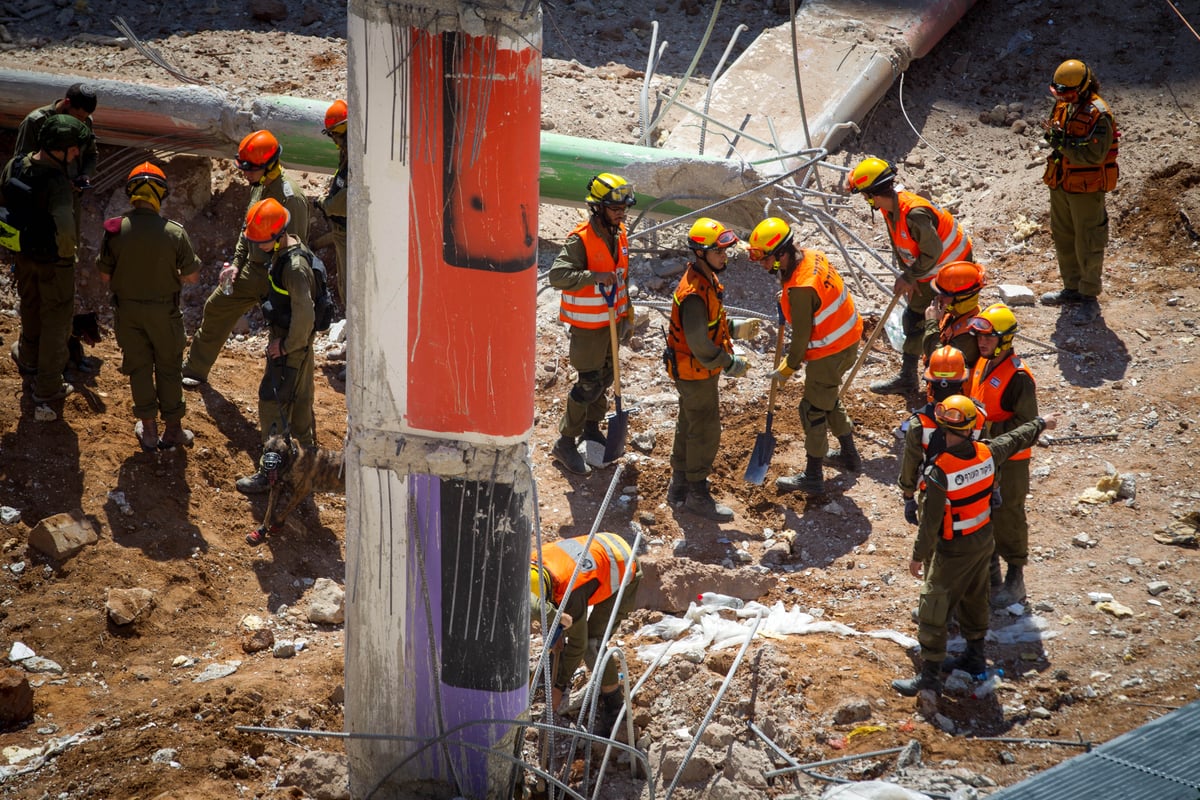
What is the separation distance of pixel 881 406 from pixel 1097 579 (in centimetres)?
221

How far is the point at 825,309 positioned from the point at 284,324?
3.20 m

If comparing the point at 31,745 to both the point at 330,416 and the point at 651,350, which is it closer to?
the point at 330,416

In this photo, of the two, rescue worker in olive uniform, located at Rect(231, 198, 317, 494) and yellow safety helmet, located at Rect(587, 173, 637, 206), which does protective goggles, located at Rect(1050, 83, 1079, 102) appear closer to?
yellow safety helmet, located at Rect(587, 173, 637, 206)

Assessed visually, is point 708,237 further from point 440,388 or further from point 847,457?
point 440,388

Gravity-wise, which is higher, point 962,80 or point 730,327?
point 962,80

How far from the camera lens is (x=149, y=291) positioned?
6.52 meters

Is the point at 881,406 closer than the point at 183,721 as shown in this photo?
No

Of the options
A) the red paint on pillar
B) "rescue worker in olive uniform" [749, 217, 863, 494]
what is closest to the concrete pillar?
the red paint on pillar

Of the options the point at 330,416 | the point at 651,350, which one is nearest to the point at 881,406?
the point at 651,350

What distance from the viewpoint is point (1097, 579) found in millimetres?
6160

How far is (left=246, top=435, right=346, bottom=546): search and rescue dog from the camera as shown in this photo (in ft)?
21.1

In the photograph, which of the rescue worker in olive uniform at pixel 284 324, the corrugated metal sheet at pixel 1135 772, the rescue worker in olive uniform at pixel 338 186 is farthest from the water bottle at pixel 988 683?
the rescue worker in olive uniform at pixel 338 186

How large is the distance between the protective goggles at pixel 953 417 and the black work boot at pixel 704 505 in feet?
7.20

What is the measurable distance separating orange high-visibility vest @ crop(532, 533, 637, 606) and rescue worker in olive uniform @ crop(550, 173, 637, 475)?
90.4 inches
